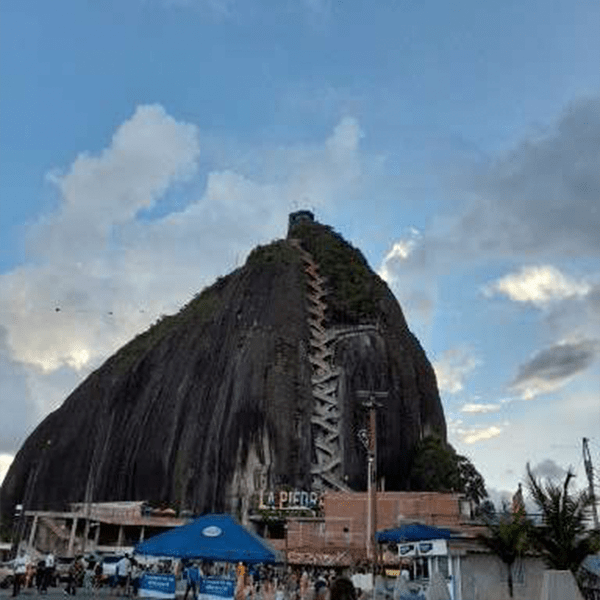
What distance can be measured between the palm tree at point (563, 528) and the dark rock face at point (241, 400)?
50.0 meters

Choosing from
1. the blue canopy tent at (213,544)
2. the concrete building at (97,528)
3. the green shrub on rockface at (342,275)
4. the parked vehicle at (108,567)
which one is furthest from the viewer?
the green shrub on rockface at (342,275)

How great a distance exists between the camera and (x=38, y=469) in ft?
325

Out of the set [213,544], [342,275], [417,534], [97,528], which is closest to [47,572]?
[417,534]

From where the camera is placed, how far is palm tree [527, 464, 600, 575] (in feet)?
67.3

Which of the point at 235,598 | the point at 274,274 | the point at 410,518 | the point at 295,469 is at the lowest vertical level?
the point at 235,598

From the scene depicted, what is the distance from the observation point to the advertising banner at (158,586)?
23.9m

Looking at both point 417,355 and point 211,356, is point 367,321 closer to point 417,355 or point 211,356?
point 417,355

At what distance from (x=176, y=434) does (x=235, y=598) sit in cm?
6323

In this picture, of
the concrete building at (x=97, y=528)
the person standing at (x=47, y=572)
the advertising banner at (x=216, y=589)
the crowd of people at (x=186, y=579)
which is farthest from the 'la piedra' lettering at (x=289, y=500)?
the advertising banner at (x=216, y=589)

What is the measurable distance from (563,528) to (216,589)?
9.48 meters

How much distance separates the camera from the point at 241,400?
248ft

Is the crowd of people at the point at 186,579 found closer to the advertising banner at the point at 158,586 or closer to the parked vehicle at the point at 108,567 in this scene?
the parked vehicle at the point at 108,567

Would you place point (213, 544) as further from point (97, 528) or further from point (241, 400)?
point (241, 400)

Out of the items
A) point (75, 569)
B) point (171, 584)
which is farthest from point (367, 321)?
point (171, 584)
